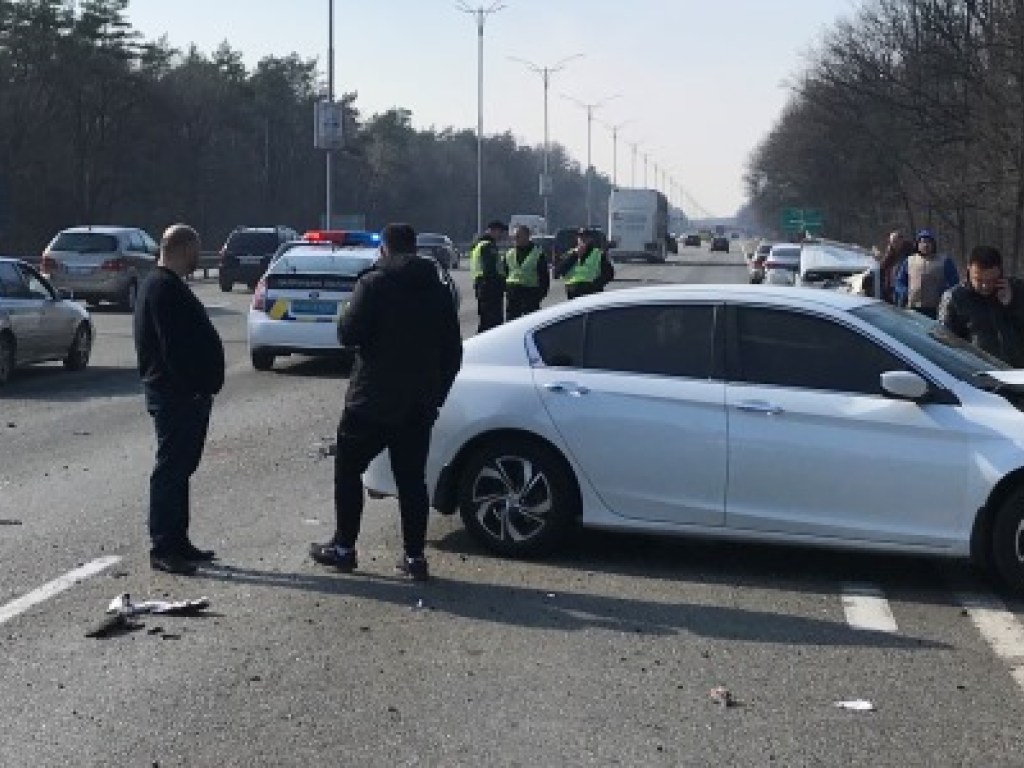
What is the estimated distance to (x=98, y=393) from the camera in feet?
56.8

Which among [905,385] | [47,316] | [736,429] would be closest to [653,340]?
[736,429]

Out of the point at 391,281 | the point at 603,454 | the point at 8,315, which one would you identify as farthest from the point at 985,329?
the point at 8,315

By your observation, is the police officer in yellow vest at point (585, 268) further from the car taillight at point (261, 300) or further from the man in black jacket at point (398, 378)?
the man in black jacket at point (398, 378)

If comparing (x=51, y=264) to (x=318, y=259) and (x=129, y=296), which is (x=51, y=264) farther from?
(x=318, y=259)

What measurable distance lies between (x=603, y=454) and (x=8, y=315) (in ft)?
37.1

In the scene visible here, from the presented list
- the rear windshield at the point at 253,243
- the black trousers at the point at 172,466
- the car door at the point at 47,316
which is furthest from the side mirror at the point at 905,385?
the rear windshield at the point at 253,243

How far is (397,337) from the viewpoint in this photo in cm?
784

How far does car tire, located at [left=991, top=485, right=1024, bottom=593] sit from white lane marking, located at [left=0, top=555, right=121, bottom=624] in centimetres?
454

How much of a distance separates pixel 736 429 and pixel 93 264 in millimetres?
26174

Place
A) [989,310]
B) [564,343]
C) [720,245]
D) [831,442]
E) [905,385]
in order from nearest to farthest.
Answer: [905,385]
[831,442]
[564,343]
[989,310]
[720,245]

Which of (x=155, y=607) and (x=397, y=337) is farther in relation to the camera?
(x=397, y=337)

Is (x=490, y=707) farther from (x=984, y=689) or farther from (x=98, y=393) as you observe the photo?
(x=98, y=393)

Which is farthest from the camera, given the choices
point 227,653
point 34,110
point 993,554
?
point 34,110

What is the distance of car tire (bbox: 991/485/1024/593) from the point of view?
Answer: 24.8 ft
